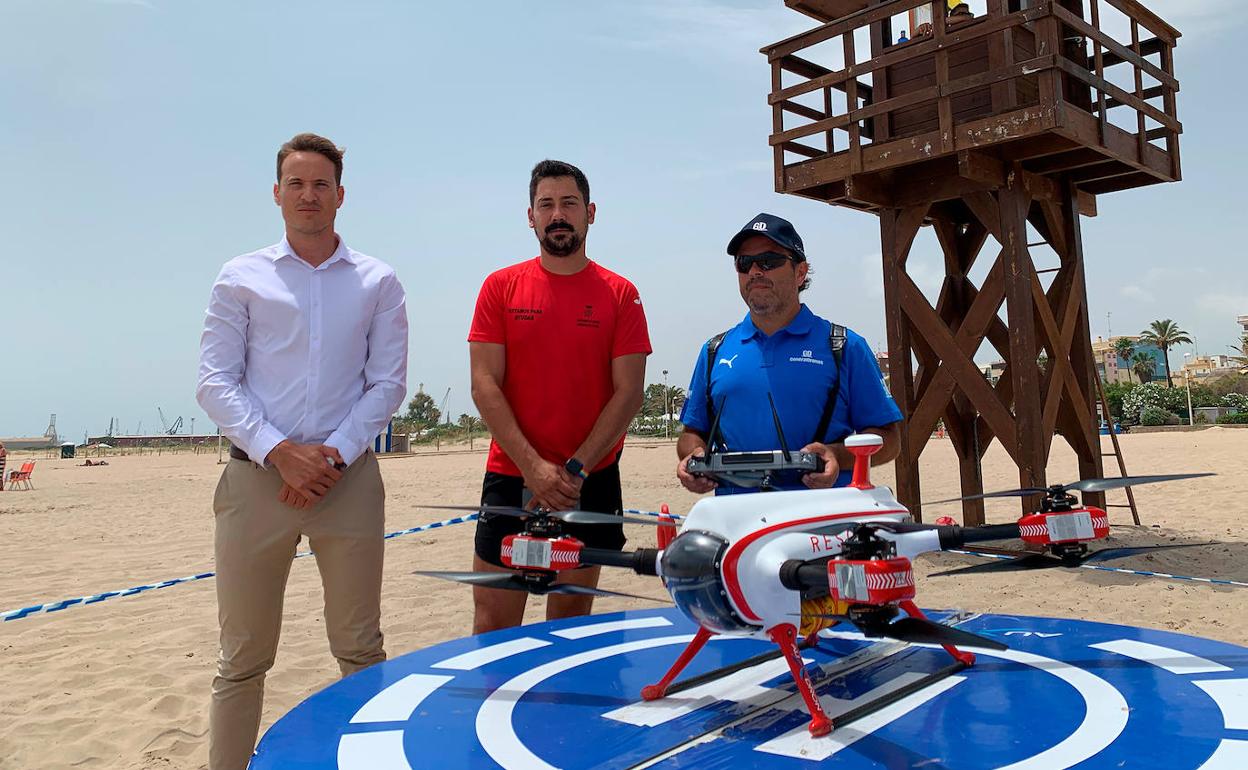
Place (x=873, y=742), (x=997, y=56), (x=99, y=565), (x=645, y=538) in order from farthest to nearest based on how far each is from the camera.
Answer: (x=645, y=538) < (x=99, y=565) < (x=997, y=56) < (x=873, y=742)

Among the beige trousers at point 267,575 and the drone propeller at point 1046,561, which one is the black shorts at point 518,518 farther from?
the drone propeller at point 1046,561

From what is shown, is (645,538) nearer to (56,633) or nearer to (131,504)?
(56,633)

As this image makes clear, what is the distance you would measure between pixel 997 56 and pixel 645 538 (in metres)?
7.41

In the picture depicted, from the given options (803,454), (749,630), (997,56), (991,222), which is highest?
(997,56)

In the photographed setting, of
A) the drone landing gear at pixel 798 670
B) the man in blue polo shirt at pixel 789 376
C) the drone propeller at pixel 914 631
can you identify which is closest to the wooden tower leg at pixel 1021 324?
the man in blue polo shirt at pixel 789 376

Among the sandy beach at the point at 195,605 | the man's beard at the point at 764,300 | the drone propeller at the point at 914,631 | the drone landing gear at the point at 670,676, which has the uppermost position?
the man's beard at the point at 764,300

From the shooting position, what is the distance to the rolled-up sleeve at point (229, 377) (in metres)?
3.19

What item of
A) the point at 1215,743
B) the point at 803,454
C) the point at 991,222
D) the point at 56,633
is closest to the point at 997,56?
the point at 991,222

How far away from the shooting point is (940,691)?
2799 millimetres

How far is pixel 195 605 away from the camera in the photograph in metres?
8.27

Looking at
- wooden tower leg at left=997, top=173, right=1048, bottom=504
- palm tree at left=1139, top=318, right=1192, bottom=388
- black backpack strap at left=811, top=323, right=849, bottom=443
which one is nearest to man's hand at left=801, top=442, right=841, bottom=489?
black backpack strap at left=811, top=323, right=849, bottom=443

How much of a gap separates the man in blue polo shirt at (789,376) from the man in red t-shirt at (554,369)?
1.78ft

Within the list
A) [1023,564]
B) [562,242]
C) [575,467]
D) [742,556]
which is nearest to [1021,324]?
[562,242]

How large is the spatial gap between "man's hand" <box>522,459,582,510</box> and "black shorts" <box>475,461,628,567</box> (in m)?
0.19
